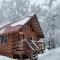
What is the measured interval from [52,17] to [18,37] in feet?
101

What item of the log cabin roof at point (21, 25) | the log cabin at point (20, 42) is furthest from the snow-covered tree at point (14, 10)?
the log cabin at point (20, 42)

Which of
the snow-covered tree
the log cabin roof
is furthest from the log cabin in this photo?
the snow-covered tree

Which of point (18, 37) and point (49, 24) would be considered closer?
point (18, 37)

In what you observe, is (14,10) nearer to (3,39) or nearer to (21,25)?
(3,39)

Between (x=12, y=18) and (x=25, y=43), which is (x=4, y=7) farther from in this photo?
(x=25, y=43)

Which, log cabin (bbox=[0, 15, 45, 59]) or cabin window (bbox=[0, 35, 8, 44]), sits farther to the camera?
cabin window (bbox=[0, 35, 8, 44])

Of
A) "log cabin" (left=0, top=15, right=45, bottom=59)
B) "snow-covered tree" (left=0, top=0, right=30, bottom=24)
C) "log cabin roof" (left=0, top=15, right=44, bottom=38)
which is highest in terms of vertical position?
"snow-covered tree" (left=0, top=0, right=30, bottom=24)

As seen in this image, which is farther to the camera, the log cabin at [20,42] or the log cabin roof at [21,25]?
the log cabin roof at [21,25]

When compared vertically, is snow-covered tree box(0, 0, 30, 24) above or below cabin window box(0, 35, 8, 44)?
above

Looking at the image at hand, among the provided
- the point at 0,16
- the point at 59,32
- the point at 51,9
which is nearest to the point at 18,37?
the point at 59,32

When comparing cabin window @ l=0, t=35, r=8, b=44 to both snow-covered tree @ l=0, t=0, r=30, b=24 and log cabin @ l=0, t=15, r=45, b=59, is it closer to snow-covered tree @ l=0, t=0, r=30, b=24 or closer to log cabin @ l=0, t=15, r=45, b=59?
log cabin @ l=0, t=15, r=45, b=59

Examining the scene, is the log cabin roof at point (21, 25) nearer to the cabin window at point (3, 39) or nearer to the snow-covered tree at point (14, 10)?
the cabin window at point (3, 39)

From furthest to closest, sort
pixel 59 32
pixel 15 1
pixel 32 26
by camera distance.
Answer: pixel 15 1 → pixel 59 32 → pixel 32 26

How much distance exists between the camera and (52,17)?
55812 mm
